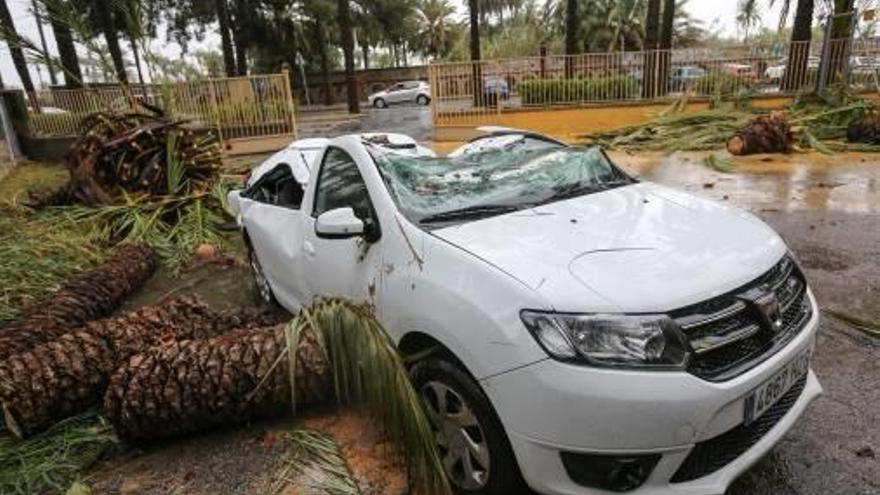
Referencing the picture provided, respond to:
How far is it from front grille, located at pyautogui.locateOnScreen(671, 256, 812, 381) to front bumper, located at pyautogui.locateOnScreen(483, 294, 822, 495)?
0.05 meters

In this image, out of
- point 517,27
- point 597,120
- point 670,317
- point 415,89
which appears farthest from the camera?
point 517,27

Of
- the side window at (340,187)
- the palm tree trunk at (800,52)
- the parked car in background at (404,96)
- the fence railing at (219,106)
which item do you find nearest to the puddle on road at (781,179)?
the palm tree trunk at (800,52)

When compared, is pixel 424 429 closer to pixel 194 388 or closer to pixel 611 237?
pixel 611 237

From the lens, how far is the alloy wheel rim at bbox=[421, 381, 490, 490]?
90.5 inches

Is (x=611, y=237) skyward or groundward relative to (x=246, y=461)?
skyward

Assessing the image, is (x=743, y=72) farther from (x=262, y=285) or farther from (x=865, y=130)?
(x=262, y=285)

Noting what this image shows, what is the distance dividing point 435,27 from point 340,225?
58.4m

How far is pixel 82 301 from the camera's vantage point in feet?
14.5

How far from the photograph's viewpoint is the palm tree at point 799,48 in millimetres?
14391

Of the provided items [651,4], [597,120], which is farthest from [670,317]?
[651,4]

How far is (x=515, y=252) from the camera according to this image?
2330mm

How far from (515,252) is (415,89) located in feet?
115

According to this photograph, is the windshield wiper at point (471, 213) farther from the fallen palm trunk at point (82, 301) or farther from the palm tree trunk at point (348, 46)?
the palm tree trunk at point (348, 46)

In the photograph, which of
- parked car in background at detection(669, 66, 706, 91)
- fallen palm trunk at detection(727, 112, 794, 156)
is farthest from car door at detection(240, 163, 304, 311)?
parked car in background at detection(669, 66, 706, 91)
